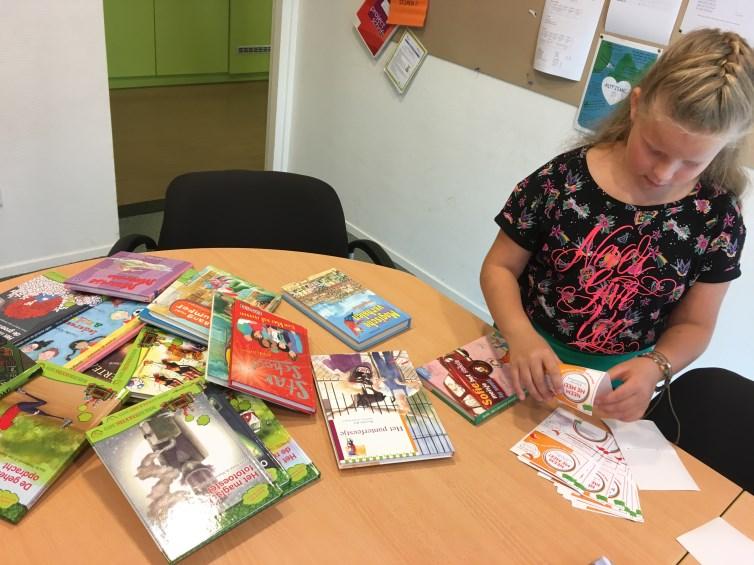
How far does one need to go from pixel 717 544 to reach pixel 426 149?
2046 millimetres

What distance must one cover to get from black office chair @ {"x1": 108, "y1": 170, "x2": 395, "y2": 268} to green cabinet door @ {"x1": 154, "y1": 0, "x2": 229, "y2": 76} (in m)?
3.62

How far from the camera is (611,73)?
1.95 m

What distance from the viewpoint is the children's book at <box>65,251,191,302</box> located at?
1.17 m

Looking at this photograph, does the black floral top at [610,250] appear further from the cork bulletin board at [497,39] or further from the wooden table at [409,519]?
the cork bulletin board at [497,39]

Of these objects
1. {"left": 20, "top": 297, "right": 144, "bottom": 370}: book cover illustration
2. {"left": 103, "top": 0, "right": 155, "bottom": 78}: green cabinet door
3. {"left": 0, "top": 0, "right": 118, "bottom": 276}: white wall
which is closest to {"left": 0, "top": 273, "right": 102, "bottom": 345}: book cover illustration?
{"left": 20, "top": 297, "right": 144, "bottom": 370}: book cover illustration

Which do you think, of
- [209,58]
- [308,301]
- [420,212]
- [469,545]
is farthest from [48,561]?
[209,58]

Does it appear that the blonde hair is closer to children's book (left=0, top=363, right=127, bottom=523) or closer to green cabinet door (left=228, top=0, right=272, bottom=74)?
children's book (left=0, top=363, right=127, bottom=523)

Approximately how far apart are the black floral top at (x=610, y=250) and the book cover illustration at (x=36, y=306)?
0.89 meters

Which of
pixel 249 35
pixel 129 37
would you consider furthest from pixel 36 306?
pixel 249 35

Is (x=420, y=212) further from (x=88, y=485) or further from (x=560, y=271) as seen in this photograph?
(x=88, y=485)

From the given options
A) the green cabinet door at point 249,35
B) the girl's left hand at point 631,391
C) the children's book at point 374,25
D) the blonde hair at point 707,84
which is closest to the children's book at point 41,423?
the girl's left hand at point 631,391

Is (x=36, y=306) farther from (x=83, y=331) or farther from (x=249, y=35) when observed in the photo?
(x=249, y=35)

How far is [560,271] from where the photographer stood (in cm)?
121

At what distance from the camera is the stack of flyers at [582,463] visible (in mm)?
912
